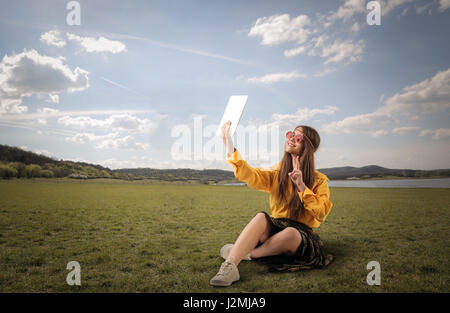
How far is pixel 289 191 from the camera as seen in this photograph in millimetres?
4500

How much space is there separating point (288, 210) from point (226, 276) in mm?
1487

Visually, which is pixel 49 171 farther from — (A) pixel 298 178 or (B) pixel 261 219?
(A) pixel 298 178

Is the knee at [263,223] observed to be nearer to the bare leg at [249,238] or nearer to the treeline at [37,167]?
the bare leg at [249,238]

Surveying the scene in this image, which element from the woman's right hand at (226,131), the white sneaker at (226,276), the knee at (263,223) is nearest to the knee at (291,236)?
the knee at (263,223)

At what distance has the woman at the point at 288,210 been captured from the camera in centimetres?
398

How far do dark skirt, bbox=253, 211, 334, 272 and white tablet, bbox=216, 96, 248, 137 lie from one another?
1494 millimetres

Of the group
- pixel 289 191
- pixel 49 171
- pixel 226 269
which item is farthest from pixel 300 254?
pixel 49 171

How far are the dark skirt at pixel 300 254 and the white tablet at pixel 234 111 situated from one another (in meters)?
1.49

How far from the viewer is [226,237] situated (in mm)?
7309

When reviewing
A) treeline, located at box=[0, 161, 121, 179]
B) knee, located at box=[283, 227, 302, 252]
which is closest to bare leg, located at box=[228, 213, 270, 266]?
knee, located at box=[283, 227, 302, 252]

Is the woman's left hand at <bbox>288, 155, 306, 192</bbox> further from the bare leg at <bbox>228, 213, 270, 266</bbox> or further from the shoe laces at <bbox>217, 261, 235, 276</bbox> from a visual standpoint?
the shoe laces at <bbox>217, 261, 235, 276</bbox>
